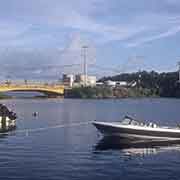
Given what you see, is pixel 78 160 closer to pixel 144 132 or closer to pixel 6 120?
pixel 144 132

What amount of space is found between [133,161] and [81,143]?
11898mm

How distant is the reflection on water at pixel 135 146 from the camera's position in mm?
49237

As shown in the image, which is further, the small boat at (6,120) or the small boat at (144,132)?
the small boat at (6,120)

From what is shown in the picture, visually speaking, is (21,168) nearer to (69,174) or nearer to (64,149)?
(69,174)

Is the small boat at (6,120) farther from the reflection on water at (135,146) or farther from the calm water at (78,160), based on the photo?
the reflection on water at (135,146)

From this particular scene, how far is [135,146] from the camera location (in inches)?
2090

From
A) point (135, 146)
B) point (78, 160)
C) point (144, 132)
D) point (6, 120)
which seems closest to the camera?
point (78, 160)

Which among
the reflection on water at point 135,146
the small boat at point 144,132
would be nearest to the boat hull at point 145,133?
the small boat at point 144,132

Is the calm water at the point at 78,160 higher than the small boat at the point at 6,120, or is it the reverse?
the small boat at the point at 6,120

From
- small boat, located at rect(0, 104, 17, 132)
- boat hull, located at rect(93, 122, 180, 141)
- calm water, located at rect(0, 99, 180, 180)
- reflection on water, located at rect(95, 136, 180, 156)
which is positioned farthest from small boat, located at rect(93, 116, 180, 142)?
small boat, located at rect(0, 104, 17, 132)

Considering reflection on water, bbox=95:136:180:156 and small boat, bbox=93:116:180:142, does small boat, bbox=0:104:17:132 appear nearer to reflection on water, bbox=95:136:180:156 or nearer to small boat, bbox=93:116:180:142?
reflection on water, bbox=95:136:180:156

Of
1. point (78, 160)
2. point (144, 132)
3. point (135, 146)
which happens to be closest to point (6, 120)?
point (144, 132)

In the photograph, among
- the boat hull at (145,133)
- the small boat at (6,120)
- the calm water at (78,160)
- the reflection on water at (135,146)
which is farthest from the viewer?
the small boat at (6,120)

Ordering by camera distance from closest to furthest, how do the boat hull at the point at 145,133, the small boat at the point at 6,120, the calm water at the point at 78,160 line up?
1. the calm water at the point at 78,160
2. the boat hull at the point at 145,133
3. the small boat at the point at 6,120
